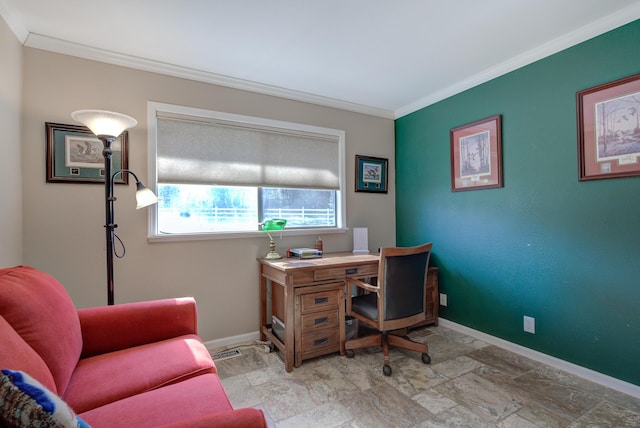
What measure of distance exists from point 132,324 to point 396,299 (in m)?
1.69

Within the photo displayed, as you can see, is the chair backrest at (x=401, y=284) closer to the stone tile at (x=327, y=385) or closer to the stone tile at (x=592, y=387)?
the stone tile at (x=327, y=385)

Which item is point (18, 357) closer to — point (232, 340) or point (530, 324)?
point (232, 340)

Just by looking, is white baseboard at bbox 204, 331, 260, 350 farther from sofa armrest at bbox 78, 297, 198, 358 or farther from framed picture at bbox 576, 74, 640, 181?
framed picture at bbox 576, 74, 640, 181

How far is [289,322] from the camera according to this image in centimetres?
227

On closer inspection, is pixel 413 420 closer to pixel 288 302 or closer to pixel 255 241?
pixel 288 302

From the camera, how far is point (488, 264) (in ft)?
8.79

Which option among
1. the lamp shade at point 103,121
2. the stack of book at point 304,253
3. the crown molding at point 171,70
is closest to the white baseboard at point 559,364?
the stack of book at point 304,253

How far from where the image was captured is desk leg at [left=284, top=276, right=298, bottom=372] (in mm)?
2238

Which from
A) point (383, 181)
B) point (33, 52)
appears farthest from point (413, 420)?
point (33, 52)

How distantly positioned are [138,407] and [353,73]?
2.66 m

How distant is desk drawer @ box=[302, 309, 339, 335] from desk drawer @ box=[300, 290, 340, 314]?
0.04 m

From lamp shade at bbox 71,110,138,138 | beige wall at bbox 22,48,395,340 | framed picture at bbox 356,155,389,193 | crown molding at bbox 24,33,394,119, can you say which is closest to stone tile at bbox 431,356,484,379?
beige wall at bbox 22,48,395,340

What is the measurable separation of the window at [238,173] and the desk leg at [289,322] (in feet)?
2.59

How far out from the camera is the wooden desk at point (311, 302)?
89.6 inches
